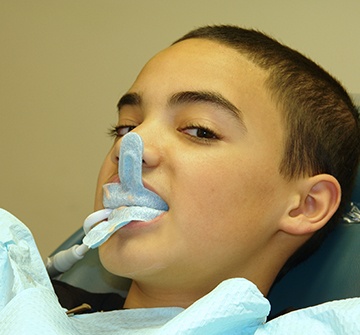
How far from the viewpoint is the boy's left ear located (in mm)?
961

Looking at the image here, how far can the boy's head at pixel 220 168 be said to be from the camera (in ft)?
2.84

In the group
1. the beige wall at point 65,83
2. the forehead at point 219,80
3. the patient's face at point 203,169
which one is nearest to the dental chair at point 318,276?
the patient's face at point 203,169

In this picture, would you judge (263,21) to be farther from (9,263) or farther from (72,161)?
(9,263)

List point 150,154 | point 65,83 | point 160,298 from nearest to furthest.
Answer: point 150,154 < point 160,298 < point 65,83

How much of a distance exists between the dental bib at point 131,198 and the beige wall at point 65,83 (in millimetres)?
753

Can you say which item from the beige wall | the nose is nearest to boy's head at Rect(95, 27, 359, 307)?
the nose

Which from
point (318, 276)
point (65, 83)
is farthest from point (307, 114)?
point (65, 83)

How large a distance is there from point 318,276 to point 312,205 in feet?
0.45

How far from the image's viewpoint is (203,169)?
2.85ft

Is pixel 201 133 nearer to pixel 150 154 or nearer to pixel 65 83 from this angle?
pixel 150 154

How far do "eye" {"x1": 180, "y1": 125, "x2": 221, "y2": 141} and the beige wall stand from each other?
690 mm

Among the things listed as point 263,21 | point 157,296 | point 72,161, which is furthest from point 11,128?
point 157,296

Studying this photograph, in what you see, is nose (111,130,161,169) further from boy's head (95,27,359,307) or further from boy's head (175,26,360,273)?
boy's head (175,26,360,273)

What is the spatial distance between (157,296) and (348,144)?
42 cm
